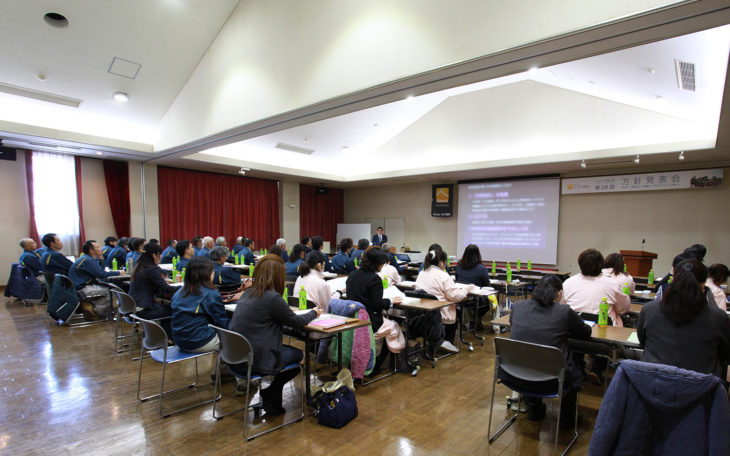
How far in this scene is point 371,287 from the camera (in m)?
3.55

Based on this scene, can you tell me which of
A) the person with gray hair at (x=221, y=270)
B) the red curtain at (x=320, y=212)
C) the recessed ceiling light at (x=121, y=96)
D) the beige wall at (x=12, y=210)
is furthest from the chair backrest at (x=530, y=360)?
the red curtain at (x=320, y=212)

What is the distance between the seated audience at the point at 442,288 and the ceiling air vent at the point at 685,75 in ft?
11.8

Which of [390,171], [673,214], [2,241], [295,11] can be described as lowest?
[2,241]

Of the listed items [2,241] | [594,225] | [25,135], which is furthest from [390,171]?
[2,241]

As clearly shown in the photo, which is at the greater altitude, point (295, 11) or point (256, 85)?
point (295, 11)

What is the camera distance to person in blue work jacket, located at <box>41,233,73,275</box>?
570 centimetres

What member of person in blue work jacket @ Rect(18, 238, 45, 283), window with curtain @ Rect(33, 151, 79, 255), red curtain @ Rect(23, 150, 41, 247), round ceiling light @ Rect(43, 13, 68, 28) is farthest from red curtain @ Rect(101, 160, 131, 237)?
round ceiling light @ Rect(43, 13, 68, 28)

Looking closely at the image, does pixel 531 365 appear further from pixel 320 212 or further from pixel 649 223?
pixel 320 212

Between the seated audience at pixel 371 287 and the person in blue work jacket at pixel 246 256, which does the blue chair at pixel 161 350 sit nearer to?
the seated audience at pixel 371 287

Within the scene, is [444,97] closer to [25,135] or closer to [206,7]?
[206,7]

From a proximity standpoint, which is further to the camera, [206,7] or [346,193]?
[346,193]

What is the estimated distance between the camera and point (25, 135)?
637 cm

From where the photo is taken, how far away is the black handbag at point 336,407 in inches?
109

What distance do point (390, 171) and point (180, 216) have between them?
5956 mm
